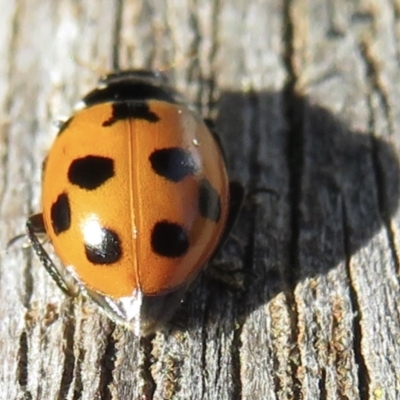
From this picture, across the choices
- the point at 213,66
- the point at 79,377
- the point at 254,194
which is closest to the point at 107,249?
the point at 79,377

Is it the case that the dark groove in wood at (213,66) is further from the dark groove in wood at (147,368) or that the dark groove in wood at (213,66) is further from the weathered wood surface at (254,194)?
the dark groove in wood at (147,368)

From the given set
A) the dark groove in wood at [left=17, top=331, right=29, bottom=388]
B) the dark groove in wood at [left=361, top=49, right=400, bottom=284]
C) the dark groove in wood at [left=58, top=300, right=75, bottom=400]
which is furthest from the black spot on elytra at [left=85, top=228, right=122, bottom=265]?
the dark groove in wood at [left=361, top=49, right=400, bottom=284]

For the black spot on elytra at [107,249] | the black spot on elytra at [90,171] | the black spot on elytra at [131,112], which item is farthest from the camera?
the black spot on elytra at [131,112]

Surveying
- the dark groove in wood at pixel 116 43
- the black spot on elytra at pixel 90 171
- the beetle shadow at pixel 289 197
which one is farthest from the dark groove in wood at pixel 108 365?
the dark groove in wood at pixel 116 43

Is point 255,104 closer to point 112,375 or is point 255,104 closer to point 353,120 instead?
point 353,120

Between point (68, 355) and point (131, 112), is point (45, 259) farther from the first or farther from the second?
point (131, 112)
